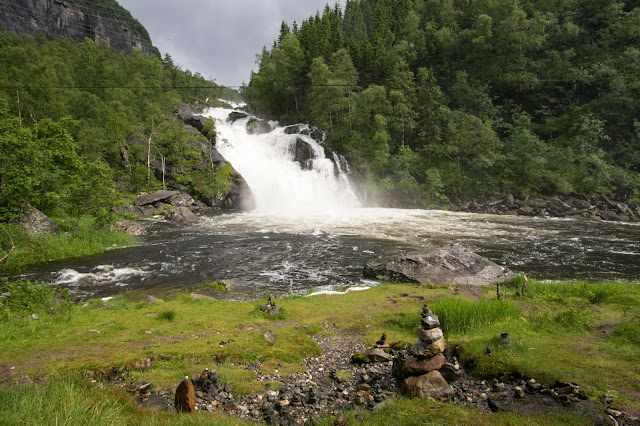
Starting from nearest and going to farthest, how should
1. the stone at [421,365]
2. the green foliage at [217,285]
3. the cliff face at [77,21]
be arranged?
the stone at [421,365] → the green foliage at [217,285] → the cliff face at [77,21]

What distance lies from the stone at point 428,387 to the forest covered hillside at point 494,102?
41.8 meters

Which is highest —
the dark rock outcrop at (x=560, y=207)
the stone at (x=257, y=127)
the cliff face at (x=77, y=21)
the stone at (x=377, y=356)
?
the cliff face at (x=77, y=21)

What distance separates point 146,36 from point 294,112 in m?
164

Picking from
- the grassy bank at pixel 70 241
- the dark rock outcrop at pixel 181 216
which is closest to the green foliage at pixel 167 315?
the grassy bank at pixel 70 241

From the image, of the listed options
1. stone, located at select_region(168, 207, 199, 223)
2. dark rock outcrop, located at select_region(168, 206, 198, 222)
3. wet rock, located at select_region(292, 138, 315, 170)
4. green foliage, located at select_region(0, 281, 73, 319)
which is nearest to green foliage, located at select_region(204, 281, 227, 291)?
green foliage, located at select_region(0, 281, 73, 319)

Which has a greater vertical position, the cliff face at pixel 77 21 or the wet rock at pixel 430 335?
the cliff face at pixel 77 21

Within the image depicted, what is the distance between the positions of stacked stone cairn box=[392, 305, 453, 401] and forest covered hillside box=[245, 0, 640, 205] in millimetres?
41328

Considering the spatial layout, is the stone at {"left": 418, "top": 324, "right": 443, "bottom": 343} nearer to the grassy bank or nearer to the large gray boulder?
the large gray boulder

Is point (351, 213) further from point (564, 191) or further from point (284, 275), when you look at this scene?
point (564, 191)

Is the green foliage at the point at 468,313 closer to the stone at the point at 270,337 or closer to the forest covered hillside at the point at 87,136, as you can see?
the stone at the point at 270,337

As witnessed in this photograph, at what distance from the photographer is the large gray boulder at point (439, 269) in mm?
15188

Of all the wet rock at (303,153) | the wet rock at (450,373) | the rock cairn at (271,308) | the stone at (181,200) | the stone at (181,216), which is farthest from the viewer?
the wet rock at (303,153)

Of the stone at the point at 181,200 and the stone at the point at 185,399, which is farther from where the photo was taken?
the stone at the point at 181,200

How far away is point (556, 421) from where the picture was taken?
4.59 metres
